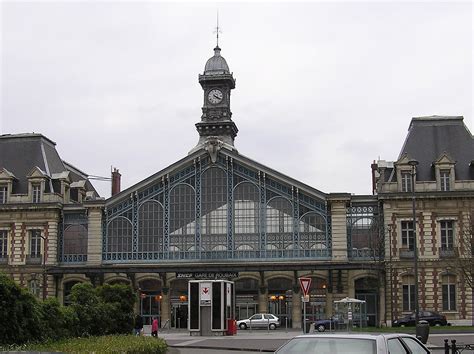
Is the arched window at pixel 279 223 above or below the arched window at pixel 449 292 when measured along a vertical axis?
above

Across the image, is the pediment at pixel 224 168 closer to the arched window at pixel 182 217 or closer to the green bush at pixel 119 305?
the arched window at pixel 182 217

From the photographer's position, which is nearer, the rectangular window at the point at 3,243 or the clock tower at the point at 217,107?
the rectangular window at the point at 3,243

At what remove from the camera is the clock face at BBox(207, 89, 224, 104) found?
7279cm

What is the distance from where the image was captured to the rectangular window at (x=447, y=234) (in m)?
58.0

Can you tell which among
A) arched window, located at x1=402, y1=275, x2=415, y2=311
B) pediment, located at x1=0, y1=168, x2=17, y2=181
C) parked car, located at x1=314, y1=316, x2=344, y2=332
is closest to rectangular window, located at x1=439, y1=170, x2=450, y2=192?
arched window, located at x1=402, y1=275, x2=415, y2=311

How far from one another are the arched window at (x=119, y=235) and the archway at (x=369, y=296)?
17.4 meters

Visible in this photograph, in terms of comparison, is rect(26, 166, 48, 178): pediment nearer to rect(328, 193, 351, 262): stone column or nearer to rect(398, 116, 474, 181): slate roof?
rect(328, 193, 351, 262): stone column

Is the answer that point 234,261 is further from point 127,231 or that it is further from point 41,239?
point 41,239

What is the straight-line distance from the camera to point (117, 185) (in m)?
72.9

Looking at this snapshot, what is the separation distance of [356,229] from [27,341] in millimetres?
39209

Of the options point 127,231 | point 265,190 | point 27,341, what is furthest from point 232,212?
point 27,341

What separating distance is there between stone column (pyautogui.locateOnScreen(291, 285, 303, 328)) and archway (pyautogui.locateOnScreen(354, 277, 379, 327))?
4.19 meters

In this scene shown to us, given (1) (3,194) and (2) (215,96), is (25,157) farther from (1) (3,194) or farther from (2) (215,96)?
(2) (215,96)

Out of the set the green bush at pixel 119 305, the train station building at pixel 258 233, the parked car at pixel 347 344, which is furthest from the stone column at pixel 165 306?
the parked car at pixel 347 344
